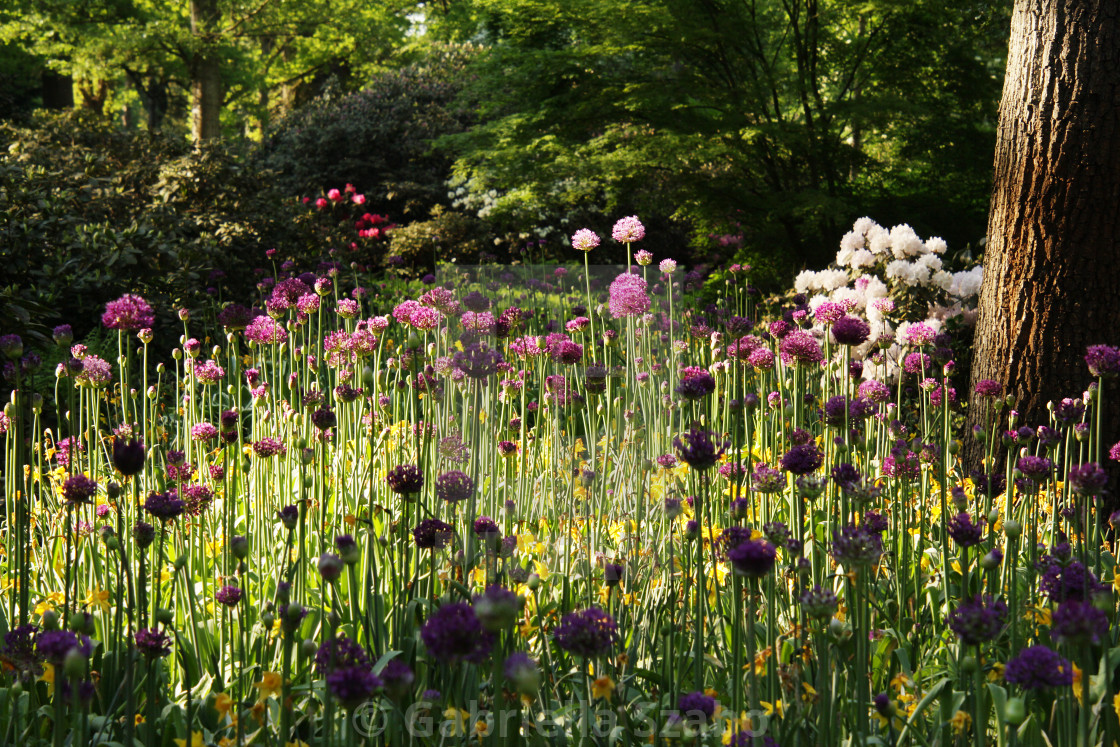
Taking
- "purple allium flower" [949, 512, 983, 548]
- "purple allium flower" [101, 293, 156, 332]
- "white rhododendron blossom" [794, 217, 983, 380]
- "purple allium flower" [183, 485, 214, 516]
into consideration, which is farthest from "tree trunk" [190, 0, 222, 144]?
"purple allium flower" [949, 512, 983, 548]

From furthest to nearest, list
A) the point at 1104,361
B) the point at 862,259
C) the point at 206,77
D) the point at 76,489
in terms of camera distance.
Answer: 1. the point at 206,77
2. the point at 862,259
3. the point at 1104,361
4. the point at 76,489

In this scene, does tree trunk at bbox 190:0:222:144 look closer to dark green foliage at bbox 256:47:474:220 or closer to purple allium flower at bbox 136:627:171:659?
dark green foliage at bbox 256:47:474:220

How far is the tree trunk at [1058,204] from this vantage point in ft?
11.3

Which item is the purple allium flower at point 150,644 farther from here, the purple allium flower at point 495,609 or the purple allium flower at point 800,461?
the purple allium flower at point 800,461

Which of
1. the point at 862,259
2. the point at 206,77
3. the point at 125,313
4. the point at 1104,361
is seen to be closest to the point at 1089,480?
the point at 1104,361

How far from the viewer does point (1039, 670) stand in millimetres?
1118

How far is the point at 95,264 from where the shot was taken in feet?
18.6

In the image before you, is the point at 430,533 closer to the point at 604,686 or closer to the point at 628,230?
the point at 604,686

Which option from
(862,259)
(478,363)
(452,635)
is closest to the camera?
(452,635)

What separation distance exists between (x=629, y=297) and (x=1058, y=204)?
6.57 feet

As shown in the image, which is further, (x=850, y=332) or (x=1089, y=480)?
(x=850, y=332)

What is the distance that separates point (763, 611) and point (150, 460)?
1.96m

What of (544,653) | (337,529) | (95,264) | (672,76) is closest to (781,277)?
(672,76)

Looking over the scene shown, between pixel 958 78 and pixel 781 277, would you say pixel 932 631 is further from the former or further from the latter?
pixel 958 78
